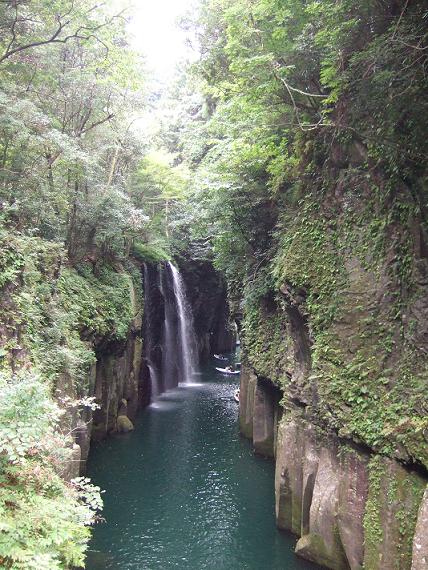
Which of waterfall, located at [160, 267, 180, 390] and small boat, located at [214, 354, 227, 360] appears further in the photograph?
small boat, located at [214, 354, 227, 360]

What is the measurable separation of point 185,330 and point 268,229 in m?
17.7

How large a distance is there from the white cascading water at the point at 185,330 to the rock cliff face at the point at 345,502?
64.6 feet

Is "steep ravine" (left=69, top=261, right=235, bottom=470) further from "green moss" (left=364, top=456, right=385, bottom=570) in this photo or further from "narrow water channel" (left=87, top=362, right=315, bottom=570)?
"green moss" (left=364, top=456, right=385, bottom=570)

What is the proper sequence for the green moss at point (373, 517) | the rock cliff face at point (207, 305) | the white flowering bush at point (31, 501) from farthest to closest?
the rock cliff face at point (207, 305) → the green moss at point (373, 517) → the white flowering bush at point (31, 501)

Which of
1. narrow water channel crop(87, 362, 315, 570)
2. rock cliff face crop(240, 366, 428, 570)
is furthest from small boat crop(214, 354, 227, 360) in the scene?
rock cliff face crop(240, 366, 428, 570)

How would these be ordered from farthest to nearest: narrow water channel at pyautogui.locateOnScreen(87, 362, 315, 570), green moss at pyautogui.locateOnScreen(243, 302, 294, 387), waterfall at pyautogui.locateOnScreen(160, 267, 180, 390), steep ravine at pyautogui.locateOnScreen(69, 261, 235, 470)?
waterfall at pyautogui.locateOnScreen(160, 267, 180, 390) < steep ravine at pyautogui.locateOnScreen(69, 261, 235, 470) < green moss at pyautogui.locateOnScreen(243, 302, 294, 387) < narrow water channel at pyautogui.locateOnScreen(87, 362, 315, 570)

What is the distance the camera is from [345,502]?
8445mm

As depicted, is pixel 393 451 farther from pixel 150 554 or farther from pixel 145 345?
pixel 145 345

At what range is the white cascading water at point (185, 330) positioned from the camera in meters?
30.4

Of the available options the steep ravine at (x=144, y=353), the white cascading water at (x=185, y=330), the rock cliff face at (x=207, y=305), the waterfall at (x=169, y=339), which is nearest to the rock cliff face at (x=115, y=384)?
the steep ravine at (x=144, y=353)

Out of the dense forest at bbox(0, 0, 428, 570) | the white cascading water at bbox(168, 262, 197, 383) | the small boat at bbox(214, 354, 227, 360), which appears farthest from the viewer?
the small boat at bbox(214, 354, 227, 360)

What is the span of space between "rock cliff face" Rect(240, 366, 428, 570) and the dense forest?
53mm

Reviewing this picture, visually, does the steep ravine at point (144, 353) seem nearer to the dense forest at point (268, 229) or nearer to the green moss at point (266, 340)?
the dense forest at point (268, 229)

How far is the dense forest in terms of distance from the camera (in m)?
7.16
